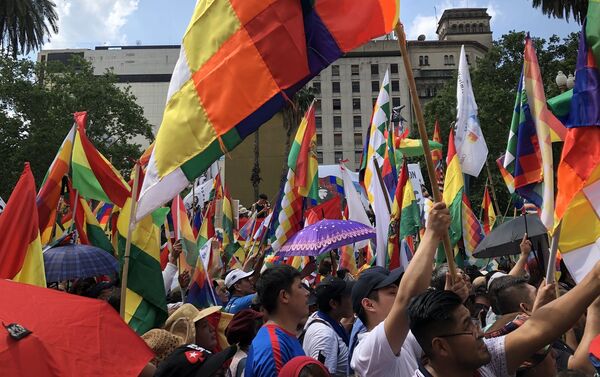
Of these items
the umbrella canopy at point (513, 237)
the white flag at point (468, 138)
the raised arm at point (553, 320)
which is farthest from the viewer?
the white flag at point (468, 138)

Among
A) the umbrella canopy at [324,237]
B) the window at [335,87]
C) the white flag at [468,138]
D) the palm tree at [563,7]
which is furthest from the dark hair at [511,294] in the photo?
the window at [335,87]

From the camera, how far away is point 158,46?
8281 cm

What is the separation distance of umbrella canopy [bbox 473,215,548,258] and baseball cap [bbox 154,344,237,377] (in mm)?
3605

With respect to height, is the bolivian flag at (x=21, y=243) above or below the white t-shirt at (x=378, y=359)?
above

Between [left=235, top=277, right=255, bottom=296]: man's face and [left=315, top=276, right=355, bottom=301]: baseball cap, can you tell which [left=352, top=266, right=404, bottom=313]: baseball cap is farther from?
[left=235, top=277, right=255, bottom=296]: man's face

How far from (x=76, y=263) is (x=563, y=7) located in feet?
64.5

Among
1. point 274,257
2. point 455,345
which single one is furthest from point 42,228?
point 455,345

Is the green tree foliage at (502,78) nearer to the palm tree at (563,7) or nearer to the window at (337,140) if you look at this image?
the palm tree at (563,7)

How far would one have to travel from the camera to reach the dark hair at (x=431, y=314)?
2.73 metres

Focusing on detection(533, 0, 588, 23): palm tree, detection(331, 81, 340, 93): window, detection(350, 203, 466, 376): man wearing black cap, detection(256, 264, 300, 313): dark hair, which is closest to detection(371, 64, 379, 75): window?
detection(331, 81, 340, 93): window

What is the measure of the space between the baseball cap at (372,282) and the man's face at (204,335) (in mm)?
1343

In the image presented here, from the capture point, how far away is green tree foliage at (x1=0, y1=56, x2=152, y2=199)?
103ft

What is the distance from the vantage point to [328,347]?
4.71m

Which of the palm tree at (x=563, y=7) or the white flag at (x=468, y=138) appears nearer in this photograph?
the white flag at (x=468, y=138)
